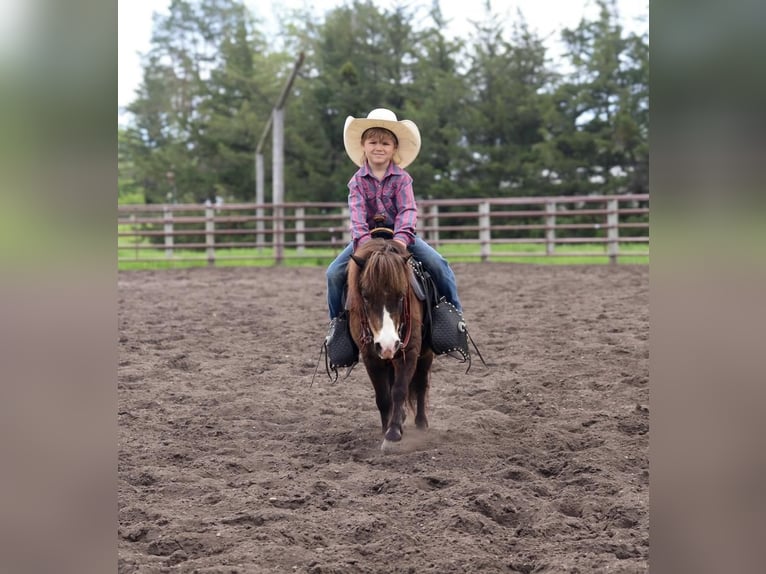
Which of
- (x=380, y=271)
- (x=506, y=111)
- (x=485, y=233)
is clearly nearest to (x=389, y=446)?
(x=380, y=271)

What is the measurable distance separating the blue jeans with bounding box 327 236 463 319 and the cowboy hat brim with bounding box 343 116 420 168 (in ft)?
1.66

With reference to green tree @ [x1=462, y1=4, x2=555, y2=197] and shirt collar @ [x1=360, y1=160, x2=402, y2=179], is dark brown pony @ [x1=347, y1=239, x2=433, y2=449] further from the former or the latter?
green tree @ [x1=462, y1=4, x2=555, y2=197]

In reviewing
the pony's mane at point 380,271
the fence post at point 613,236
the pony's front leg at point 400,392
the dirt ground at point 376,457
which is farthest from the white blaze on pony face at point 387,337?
the fence post at point 613,236

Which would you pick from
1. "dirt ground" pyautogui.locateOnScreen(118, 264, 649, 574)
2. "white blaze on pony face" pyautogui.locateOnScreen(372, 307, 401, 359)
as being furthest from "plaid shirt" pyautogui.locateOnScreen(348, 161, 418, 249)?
"dirt ground" pyautogui.locateOnScreen(118, 264, 649, 574)

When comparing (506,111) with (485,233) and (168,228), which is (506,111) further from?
(168,228)

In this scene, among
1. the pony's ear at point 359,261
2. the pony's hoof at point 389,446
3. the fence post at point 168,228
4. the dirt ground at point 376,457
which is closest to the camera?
the dirt ground at point 376,457

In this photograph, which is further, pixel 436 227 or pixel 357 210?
pixel 436 227

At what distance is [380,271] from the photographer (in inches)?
151

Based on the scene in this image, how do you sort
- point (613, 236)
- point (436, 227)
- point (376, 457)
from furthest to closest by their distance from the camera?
point (436, 227), point (613, 236), point (376, 457)

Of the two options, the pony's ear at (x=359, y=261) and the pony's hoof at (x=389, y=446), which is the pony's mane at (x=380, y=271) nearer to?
the pony's ear at (x=359, y=261)

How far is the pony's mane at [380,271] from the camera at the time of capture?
383cm

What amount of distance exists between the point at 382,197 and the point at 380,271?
2.41 feet

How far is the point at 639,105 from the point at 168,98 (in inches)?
733

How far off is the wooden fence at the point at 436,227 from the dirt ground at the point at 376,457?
792cm
